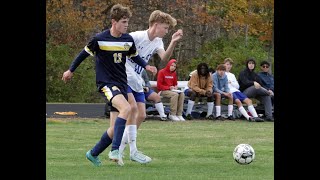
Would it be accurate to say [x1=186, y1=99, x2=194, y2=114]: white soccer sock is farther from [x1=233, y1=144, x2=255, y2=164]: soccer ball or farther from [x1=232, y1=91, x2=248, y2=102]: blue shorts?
[x1=233, y1=144, x2=255, y2=164]: soccer ball

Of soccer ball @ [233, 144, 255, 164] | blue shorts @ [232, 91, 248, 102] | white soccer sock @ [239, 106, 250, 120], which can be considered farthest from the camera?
blue shorts @ [232, 91, 248, 102]

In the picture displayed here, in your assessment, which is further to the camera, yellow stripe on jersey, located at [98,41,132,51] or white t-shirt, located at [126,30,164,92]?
white t-shirt, located at [126,30,164,92]

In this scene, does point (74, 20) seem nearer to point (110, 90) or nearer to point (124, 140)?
point (124, 140)

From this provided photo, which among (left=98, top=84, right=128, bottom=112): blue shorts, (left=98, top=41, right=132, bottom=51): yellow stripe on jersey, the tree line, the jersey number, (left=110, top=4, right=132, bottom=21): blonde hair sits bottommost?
(left=98, top=84, right=128, bottom=112): blue shorts

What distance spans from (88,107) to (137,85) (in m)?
14.5

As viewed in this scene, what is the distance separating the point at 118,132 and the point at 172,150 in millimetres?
2600

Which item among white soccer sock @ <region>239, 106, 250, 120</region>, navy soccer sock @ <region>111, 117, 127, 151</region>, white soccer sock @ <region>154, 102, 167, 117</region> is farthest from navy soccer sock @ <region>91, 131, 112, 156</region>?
white soccer sock @ <region>239, 106, 250, 120</region>

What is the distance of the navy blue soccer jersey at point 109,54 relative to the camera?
449 inches

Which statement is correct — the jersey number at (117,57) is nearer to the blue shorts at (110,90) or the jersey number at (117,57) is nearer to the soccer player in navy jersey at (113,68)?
the soccer player in navy jersey at (113,68)

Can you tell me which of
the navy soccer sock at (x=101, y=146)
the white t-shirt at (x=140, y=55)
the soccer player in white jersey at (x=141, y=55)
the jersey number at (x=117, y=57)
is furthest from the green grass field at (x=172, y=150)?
the jersey number at (x=117, y=57)

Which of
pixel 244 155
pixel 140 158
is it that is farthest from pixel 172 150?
pixel 244 155

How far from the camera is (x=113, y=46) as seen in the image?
11445mm

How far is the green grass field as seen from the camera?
10477mm
